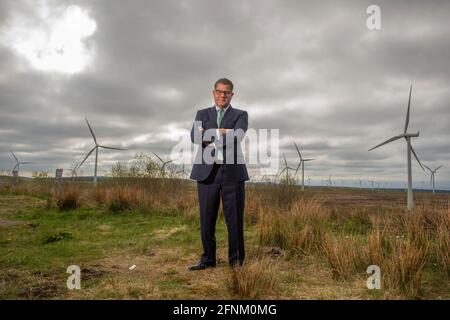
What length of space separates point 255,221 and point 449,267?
20.0 feet

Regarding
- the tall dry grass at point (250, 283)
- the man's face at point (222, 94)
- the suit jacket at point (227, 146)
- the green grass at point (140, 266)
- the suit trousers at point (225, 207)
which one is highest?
the man's face at point (222, 94)

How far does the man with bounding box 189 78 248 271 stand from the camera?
484cm

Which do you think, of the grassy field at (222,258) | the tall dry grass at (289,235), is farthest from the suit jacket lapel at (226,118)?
the tall dry grass at (289,235)

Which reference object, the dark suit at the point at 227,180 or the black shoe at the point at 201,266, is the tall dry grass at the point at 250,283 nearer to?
the dark suit at the point at 227,180

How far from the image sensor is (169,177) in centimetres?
1716

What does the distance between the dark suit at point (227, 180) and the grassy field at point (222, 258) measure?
0.40m

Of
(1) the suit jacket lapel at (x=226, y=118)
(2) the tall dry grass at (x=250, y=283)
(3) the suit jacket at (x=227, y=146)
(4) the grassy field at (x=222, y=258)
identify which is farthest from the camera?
(1) the suit jacket lapel at (x=226, y=118)

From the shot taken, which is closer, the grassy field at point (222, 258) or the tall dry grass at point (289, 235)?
the grassy field at point (222, 258)

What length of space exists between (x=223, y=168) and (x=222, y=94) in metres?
0.97

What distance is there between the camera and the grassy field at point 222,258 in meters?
3.99

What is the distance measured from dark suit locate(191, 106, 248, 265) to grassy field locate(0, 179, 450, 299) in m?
0.40

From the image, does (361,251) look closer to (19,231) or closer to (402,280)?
(402,280)
